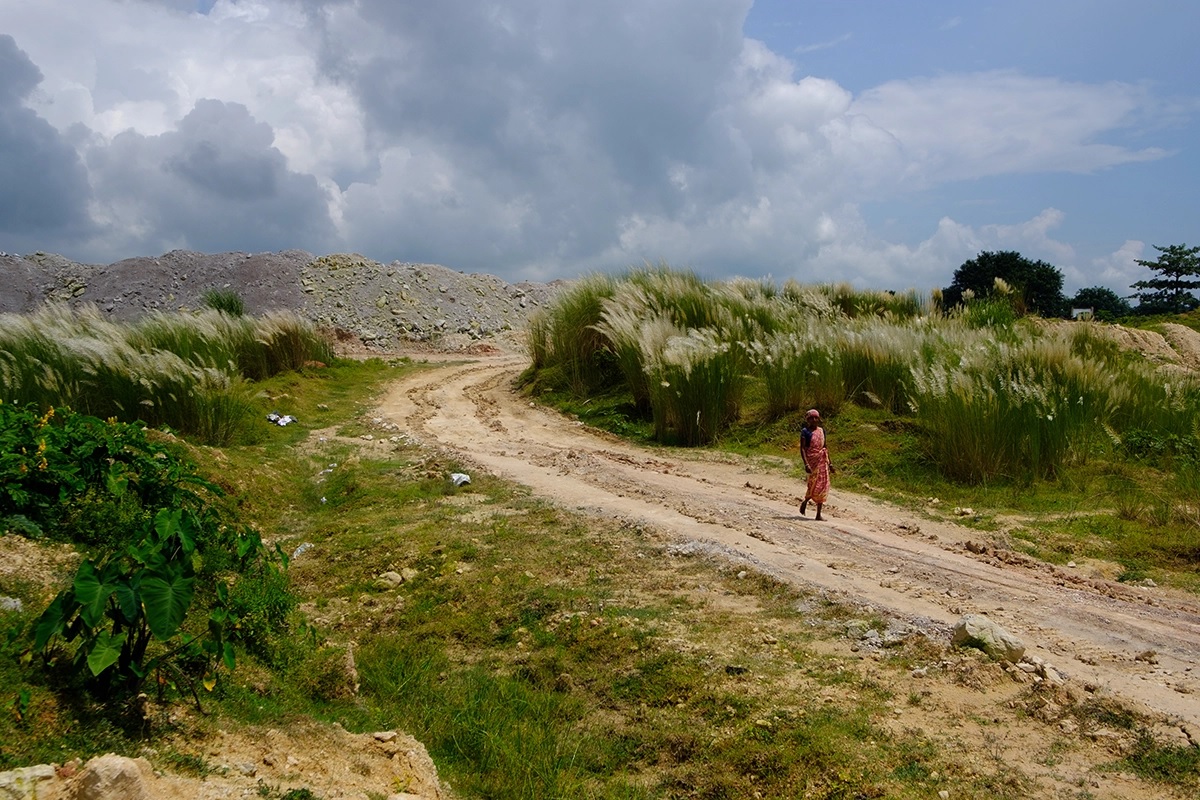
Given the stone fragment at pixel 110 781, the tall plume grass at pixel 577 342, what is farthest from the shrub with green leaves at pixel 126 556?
the tall plume grass at pixel 577 342

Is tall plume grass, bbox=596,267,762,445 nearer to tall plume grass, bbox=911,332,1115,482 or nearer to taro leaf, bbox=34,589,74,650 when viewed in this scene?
tall plume grass, bbox=911,332,1115,482

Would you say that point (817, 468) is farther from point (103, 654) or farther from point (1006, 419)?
point (103, 654)

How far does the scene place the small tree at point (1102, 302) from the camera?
1017 inches

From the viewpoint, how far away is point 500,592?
7.16 meters

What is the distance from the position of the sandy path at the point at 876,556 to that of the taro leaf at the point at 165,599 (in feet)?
15.5

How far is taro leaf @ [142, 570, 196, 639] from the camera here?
11.4ft

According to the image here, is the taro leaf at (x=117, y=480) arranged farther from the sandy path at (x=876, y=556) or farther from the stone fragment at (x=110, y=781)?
the sandy path at (x=876, y=556)

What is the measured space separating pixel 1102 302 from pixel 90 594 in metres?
29.4

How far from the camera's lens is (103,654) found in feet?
11.3

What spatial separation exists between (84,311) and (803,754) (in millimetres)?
16321

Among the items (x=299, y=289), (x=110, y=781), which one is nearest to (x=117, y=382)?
(x=110, y=781)

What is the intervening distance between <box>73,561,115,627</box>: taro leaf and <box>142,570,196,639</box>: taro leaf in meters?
0.15

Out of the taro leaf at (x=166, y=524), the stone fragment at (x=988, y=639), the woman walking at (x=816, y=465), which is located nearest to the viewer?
the taro leaf at (x=166, y=524)

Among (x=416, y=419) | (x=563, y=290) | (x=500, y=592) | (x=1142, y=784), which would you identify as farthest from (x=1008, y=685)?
(x=563, y=290)
